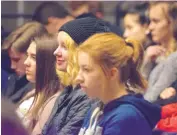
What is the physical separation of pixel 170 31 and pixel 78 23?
5.34ft

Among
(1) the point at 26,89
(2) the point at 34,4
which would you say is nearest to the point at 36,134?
(1) the point at 26,89

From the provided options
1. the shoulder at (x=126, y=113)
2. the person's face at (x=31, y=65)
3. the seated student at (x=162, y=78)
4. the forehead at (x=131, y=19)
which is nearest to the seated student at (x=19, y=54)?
the person's face at (x=31, y=65)

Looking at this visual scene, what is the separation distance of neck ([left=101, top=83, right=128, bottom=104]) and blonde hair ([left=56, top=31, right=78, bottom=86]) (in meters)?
0.35

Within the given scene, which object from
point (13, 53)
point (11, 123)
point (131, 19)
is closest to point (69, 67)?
point (13, 53)

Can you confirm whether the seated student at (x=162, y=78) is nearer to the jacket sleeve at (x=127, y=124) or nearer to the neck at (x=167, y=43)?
the neck at (x=167, y=43)

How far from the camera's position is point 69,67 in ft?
10.6

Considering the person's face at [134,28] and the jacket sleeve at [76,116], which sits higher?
the jacket sleeve at [76,116]

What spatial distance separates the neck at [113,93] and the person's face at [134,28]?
2.72 metres

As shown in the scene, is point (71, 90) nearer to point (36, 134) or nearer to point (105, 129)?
point (36, 134)

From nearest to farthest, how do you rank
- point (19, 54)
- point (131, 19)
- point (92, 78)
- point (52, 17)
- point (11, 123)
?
point (11, 123)
point (92, 78)
point (19, 54)
point (131, 19)
point (52, 17)

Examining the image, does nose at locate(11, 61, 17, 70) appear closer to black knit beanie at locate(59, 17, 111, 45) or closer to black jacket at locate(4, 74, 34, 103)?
black jacket at locate(4, 74, 34, 103)

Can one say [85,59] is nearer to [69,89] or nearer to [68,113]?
[68,113]

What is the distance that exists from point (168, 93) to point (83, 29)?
2.82 ft

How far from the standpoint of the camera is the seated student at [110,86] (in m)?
2.67
